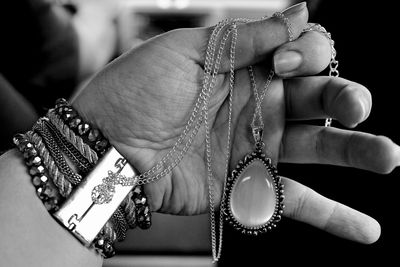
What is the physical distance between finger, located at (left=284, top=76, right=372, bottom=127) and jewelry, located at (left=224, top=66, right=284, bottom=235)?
5 centimetres

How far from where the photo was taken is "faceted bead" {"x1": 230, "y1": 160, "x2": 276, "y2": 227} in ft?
2.36

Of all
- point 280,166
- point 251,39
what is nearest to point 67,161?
point 251,39

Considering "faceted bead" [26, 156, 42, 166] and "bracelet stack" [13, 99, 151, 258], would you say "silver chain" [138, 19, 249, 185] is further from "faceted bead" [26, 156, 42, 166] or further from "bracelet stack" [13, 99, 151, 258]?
"faceted bead" [26, 156, 42, 166]

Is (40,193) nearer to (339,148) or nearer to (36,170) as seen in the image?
(36,170)

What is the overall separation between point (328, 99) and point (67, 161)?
37cm

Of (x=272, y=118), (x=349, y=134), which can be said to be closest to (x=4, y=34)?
(x=272, y=118)

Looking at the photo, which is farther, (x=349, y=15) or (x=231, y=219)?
(x=349, y=15)

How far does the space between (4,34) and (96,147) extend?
0.72m

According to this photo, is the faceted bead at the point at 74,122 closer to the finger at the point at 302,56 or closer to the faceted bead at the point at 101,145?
the faceted bead at the point at 101,145

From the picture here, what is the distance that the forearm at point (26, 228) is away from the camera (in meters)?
0.64

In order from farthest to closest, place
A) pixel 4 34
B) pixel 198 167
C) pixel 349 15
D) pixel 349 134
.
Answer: pixel 4 34, pixel 349 15, pixel 198 167, pixel 349 134

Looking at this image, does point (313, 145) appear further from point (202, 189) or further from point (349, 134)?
point (202, 189)

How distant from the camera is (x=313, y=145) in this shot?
718 mm

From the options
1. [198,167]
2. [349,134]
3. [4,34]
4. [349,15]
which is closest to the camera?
[349,134]
